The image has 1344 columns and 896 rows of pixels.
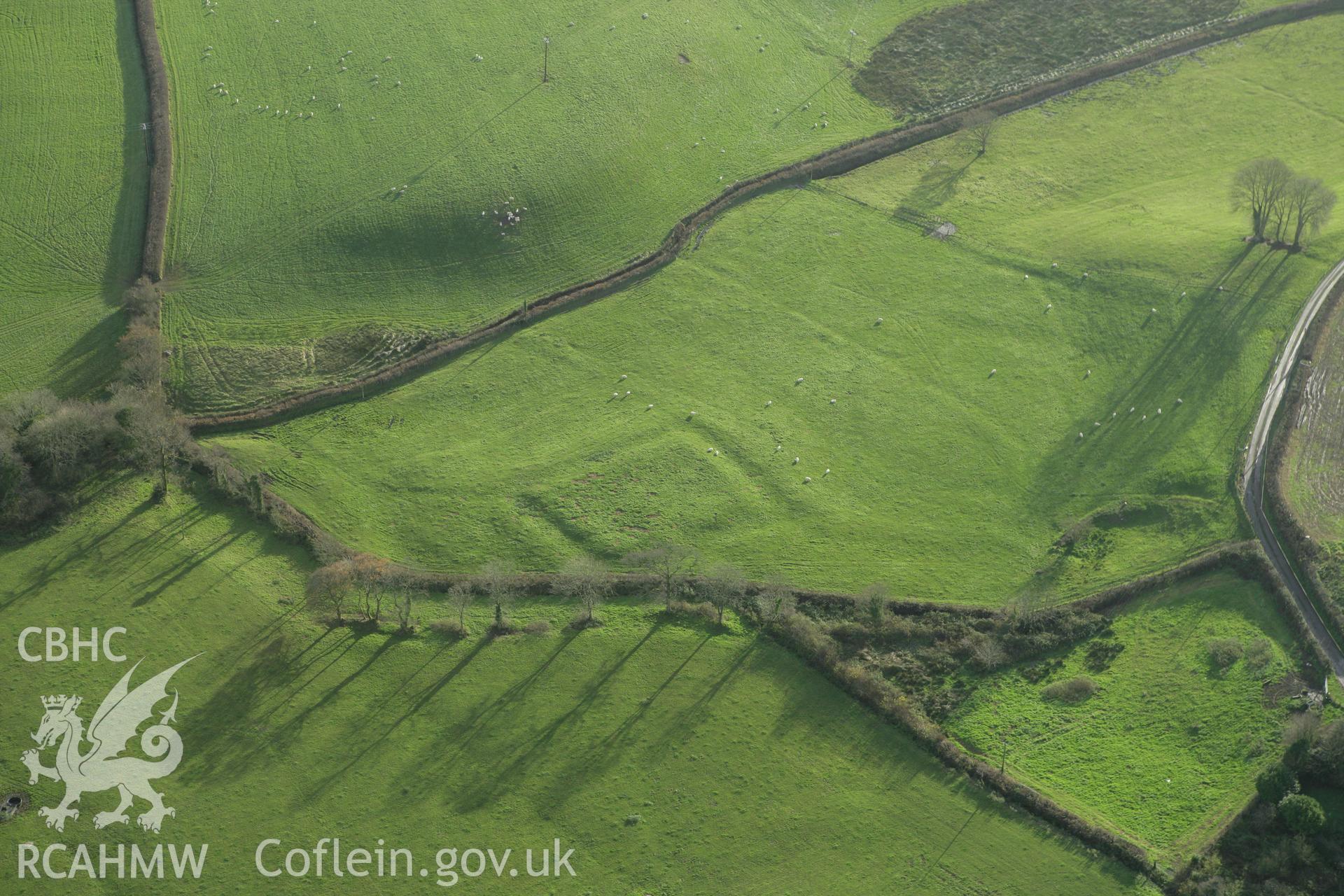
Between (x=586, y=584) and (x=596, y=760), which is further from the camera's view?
(x=586, y=584)

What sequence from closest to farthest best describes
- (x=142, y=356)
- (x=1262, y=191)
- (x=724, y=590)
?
1. (x=724, y=590)
2. (x=142, y=356)
3. (x=1262, y=191)

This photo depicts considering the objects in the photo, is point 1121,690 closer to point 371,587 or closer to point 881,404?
point 881,404

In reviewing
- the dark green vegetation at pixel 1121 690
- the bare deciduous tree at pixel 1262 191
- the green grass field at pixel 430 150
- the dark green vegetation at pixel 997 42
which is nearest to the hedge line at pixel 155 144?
the green grass field at pixel 430 150

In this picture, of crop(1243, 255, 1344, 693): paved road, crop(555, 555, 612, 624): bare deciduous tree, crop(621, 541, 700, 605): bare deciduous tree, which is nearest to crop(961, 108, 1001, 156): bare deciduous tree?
crop(1243, 255, 1344, 693): paved road

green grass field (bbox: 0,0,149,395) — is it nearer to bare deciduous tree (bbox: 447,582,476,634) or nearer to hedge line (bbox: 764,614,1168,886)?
bare deciduous tree (bbox: 447,582,476,634)

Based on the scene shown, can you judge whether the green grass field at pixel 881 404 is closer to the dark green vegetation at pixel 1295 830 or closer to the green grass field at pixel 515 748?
the green grass field at pixel 515 748

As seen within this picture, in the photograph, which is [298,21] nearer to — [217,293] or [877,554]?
[217,293]

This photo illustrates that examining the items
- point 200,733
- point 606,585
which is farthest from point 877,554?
point 200,733

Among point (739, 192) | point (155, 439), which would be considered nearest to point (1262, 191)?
point (739, 192)
